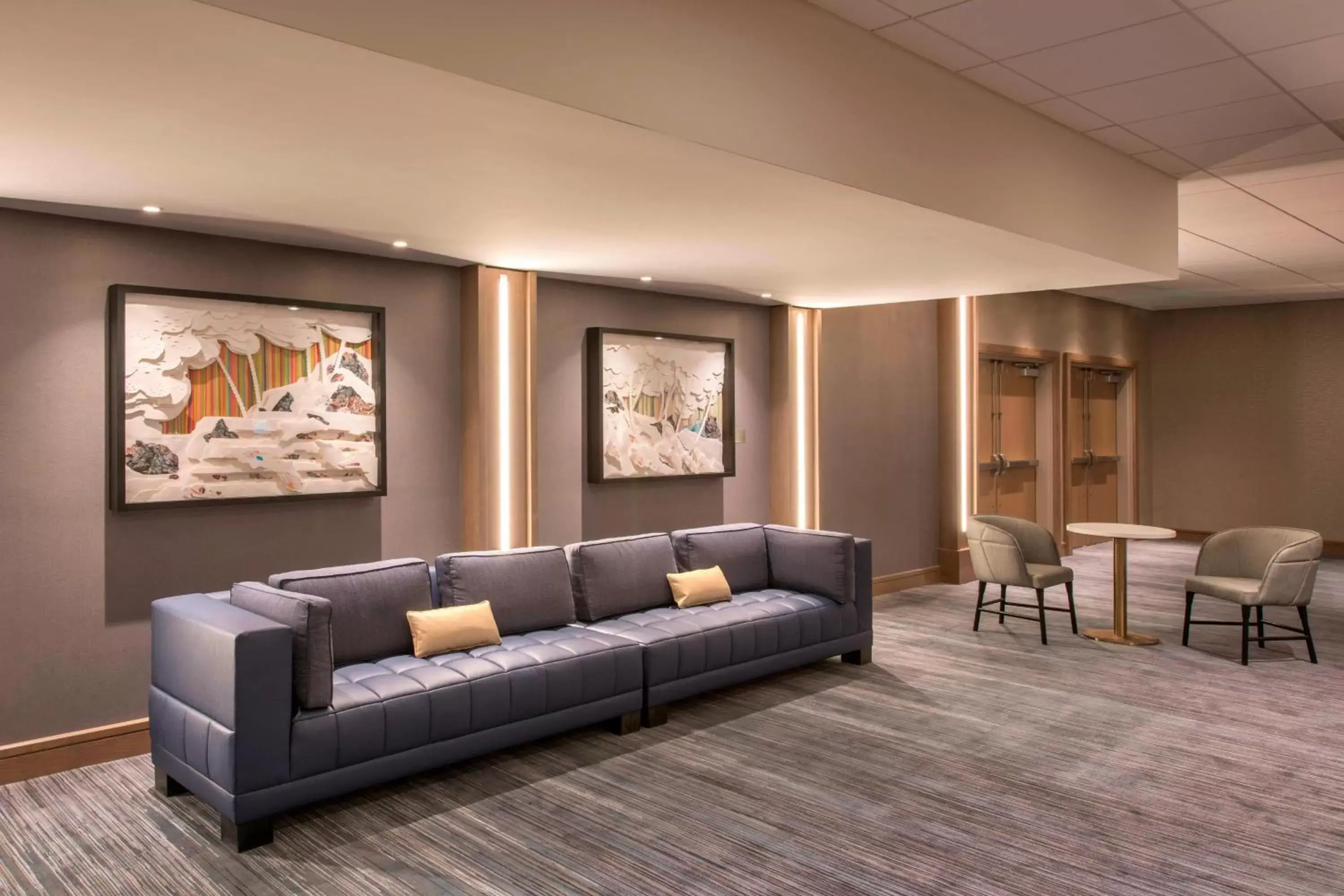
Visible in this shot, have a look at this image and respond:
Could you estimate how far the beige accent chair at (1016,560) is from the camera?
21.3 feet

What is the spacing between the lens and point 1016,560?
21.3ft

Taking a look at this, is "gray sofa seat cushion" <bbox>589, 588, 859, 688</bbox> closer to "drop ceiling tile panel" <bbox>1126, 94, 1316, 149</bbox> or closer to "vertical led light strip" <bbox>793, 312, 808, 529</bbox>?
"vertical led light strip" <bbox>793, 312, 808, 529</bbox>

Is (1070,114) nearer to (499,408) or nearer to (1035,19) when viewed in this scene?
(1035,19)

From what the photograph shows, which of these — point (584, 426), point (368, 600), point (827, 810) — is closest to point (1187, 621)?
point (827, 810)

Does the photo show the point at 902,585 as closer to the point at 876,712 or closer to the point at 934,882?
the point at 876,712

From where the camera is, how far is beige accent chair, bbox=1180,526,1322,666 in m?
5.72

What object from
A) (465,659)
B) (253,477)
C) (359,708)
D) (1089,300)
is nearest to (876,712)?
(465,659)

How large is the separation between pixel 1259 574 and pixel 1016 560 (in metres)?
1.59

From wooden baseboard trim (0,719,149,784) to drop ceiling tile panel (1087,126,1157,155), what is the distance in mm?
5612

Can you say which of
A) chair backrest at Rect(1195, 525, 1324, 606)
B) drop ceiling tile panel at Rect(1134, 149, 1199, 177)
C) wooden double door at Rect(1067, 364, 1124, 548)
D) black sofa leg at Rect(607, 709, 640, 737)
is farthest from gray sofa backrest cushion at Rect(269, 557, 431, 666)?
wooden double door at Rect(1067, 364, 1124, 548)

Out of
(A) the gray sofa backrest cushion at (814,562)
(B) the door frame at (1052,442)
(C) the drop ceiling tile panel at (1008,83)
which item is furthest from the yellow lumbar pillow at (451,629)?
(B) the door frame at (1052,442)

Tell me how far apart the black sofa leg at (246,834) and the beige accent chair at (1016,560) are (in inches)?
194

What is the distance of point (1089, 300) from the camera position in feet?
36.5

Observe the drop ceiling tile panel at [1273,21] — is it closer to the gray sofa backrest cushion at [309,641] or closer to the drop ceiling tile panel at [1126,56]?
the drop ceiling tile panel at [1126,56]
